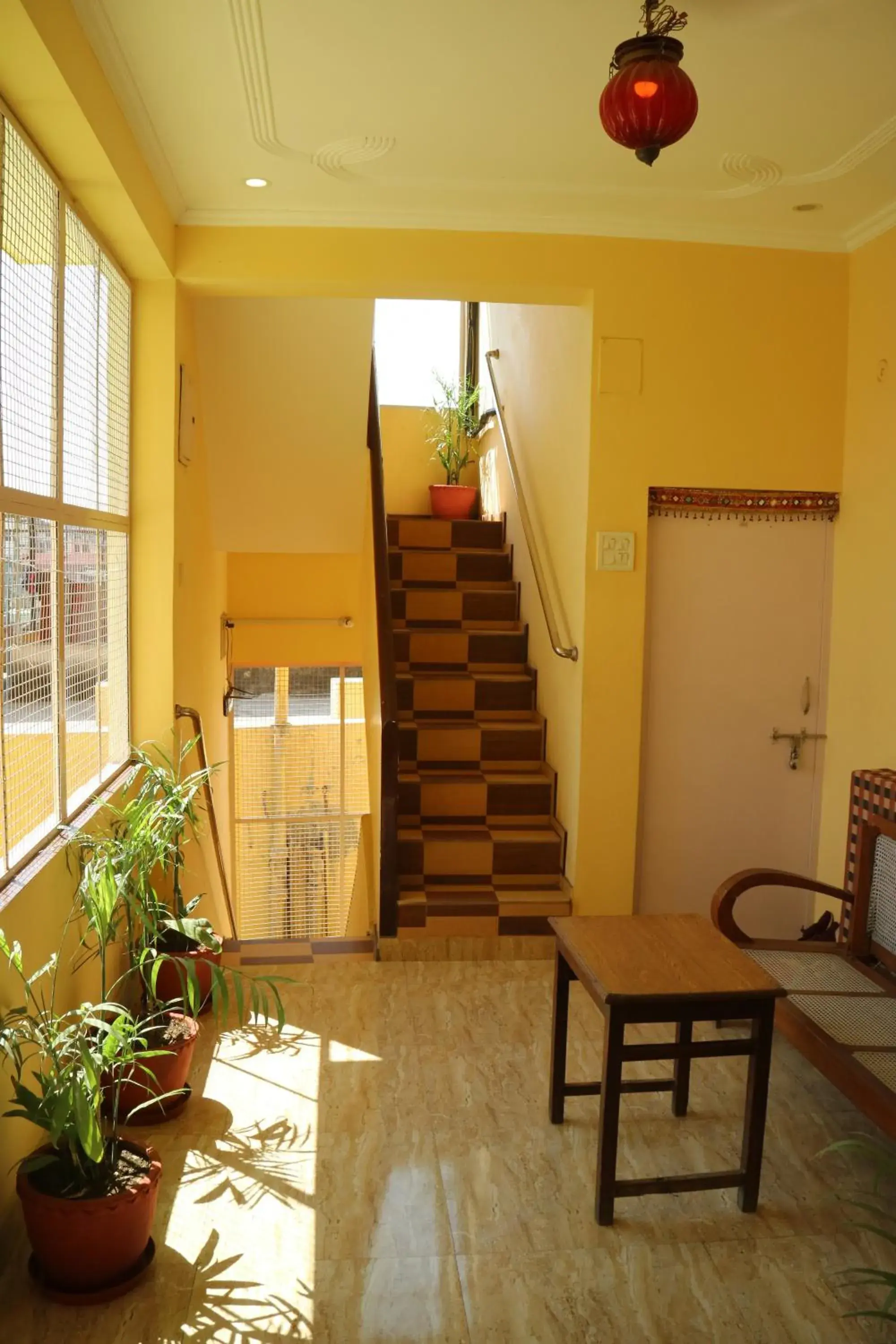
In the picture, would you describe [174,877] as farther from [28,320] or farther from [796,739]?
[796,739]

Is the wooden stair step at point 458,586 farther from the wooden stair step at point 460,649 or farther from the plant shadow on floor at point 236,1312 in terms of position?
the plant shadow on floor at point 236,1312

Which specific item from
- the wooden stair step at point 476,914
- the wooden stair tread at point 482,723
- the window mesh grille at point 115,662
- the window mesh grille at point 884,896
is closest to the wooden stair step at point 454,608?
the wooden stair tread at point 482,723

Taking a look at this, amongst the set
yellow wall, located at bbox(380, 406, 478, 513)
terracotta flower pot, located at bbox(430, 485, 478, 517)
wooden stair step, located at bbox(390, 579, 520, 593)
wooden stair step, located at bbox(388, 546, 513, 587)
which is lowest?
wooden stair step, located at bbox(390, 579, 520, 593)

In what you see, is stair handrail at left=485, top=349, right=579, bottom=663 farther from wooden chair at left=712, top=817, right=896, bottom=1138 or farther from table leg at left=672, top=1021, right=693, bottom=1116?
table leg at left=672, top=1021, right=693, bottom=1116

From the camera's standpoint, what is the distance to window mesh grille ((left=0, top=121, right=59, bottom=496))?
8.16 feet

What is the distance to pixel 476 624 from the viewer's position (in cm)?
603

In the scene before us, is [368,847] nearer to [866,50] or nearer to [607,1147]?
[607,1147]

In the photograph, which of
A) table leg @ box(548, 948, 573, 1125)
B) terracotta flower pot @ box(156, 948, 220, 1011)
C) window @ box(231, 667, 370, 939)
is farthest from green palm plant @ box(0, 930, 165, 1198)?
window @ box(231, 667, 370, 939)

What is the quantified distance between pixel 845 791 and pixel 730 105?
99.8 inches

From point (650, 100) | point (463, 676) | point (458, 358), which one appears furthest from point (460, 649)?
point (650, 100)

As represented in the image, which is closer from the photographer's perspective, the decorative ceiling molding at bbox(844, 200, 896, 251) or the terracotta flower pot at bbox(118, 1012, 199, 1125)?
the terracotta flower pot at bbox(118, 1012, 199, 1125)

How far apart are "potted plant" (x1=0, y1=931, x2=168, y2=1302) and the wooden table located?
1044 mm

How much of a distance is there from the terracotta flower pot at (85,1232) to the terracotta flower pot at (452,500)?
509cm

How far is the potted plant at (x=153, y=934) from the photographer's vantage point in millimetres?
2654
